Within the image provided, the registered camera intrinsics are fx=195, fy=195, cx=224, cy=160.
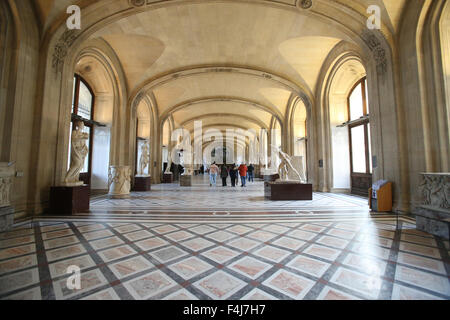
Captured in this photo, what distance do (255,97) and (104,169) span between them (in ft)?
32.3

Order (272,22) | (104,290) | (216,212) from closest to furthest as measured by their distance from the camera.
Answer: (104,290)
(216,212)
(272,22)

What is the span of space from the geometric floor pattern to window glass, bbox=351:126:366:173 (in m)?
5.38

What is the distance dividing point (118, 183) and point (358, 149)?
961cm

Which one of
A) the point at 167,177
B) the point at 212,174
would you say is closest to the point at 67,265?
the point at 212,174

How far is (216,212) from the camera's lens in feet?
15.3

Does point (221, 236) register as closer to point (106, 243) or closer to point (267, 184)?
point (106, 243)

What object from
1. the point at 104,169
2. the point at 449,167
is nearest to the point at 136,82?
the point at 104,169

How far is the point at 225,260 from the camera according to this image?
2150 mm

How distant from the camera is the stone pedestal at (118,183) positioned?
23.1ft

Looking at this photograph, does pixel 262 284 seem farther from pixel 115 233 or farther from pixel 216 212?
pixel 216 212

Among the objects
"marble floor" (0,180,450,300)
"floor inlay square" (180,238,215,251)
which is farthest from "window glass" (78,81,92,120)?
"floor inlay square" (180,238,215,251)

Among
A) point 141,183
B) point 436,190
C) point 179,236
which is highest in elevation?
point 436,190

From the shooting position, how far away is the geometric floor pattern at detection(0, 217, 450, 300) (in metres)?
1.57
